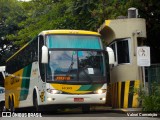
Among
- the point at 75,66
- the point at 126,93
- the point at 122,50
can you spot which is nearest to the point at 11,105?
the point at 126,93

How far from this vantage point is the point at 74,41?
57.0ft

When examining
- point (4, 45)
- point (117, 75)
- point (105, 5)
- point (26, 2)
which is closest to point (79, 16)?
point (105, 5)

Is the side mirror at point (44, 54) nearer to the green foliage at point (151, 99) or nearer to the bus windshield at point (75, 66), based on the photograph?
the bus windshield at point (75, 66)

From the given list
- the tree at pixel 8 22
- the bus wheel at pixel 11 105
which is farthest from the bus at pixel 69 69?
the tree at pixel 8 22

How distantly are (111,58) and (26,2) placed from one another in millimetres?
16752

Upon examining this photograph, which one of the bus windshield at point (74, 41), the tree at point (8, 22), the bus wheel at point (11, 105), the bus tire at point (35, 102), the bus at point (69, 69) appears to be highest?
the tree at point (8, 22)

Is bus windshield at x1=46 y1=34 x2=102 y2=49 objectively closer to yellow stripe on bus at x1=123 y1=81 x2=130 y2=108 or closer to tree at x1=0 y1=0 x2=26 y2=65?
yellow stripe on bus at x1=123 y1=81 x2=130 y2=108

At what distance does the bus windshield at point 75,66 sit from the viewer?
1656 centimetres

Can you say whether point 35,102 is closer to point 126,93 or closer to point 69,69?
point 69,69

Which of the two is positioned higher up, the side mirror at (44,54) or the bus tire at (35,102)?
the side mirror at (44,54)

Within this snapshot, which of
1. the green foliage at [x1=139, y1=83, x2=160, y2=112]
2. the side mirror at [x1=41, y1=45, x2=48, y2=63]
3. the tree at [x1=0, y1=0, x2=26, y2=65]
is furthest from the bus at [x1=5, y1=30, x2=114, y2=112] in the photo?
the tree at [x1=0, y1=0, x2=26, y2=65]

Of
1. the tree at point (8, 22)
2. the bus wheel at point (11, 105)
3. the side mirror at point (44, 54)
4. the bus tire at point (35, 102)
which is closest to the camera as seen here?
the side mirror at point (44, 54)

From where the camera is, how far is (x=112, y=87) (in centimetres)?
2181

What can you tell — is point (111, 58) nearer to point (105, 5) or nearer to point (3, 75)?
point (105, 5)
